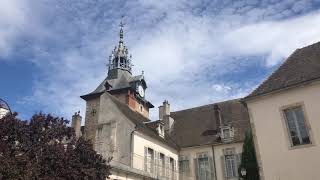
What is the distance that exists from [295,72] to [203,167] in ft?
35.4

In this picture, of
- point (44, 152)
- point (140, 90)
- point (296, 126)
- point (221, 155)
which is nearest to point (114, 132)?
point (221, 155)

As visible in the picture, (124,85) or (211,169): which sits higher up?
(124,85)

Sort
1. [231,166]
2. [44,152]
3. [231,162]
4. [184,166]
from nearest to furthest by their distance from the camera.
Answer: [44,152] < [231,166] < [231,162] < [184,166]

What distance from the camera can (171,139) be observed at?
2592 centimetres

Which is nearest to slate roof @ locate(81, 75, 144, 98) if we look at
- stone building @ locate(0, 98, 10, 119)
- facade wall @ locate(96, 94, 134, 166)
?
facade wall @ locate(96, 94, 134, 166)

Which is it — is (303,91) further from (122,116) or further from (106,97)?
(106,97)

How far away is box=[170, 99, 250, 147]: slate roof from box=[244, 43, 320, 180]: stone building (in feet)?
27.2

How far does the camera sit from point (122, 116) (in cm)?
2283

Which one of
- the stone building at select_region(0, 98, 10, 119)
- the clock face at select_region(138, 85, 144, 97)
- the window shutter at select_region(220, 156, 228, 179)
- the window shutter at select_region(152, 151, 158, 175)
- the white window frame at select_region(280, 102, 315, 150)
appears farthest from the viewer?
the clock face at select_region(138, 85, 144, 97)

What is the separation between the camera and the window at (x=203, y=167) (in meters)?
23.9

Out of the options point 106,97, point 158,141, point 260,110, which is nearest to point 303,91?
point 260,110

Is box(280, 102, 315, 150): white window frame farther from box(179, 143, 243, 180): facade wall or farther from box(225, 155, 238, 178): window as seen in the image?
box(225, 155, 238, 178): window

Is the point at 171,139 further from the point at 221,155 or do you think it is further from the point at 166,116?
the point at 221,155

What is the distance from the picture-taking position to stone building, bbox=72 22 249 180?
2131 cm
